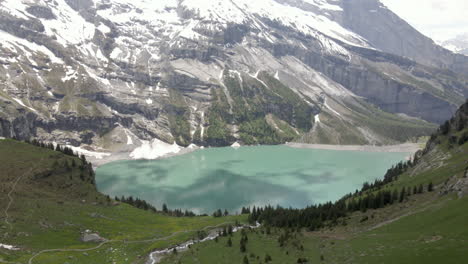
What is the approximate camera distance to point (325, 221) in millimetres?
64812

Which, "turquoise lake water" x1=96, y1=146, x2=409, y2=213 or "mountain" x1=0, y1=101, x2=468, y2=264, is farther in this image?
"turquoise lake water" x1=96, y1=146, x2=409, y2=213

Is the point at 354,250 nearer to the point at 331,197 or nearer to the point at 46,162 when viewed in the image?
the point at 46,162

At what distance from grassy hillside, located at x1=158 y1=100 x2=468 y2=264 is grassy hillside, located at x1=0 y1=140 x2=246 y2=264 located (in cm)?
1509

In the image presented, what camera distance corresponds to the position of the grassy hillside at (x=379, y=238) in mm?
33094

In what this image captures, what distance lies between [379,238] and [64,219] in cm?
6192

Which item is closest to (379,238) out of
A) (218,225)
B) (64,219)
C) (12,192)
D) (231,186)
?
(218,225)

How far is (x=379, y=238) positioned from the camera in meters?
43.5

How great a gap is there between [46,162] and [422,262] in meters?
99.1

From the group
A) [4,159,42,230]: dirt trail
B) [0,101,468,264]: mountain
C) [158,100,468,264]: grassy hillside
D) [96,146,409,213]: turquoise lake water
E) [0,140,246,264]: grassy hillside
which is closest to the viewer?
[158,100,468,264]: grassy hillside

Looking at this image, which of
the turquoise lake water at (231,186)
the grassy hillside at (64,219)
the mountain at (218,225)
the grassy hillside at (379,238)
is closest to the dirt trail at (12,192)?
the grassy hillside at (64,219)

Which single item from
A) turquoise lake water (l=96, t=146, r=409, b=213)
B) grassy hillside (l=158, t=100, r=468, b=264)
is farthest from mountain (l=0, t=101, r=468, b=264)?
turquoise lake water (l=96, t=146, r=409, b=213)

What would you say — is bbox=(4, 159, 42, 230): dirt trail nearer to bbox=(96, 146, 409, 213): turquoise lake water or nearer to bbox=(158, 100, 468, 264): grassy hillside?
bbox=(158, 100, 468, 264): grassy hillside

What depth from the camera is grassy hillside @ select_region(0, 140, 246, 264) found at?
59844 mm

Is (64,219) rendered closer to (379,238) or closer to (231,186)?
(379,238)
